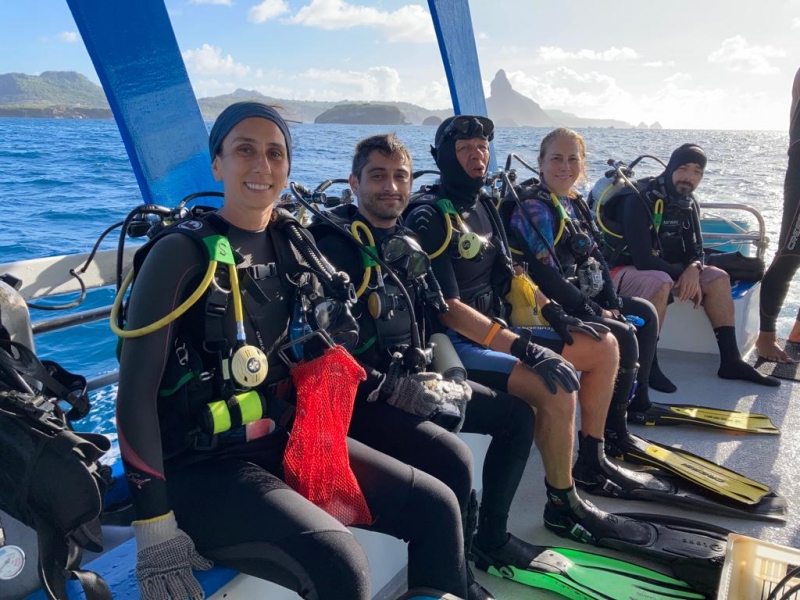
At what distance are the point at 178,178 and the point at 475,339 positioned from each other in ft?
6.66

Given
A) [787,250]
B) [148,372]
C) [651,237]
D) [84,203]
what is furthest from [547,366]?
[84,203]

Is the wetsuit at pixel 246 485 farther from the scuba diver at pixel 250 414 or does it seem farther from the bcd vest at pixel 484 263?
the bcd vest at pixel 484 263

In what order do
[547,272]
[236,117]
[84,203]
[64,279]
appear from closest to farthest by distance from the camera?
[236,117] → [64,279] → [547,272] → [84,203]

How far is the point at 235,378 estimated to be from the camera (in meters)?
1.48

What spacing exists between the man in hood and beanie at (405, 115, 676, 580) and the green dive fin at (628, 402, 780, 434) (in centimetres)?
76

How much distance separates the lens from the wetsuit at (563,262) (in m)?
2.99

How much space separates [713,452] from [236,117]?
2961 millimetres

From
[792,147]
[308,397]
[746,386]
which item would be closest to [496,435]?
[308,397]

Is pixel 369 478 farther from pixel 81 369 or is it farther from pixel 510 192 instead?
pixel 81 369

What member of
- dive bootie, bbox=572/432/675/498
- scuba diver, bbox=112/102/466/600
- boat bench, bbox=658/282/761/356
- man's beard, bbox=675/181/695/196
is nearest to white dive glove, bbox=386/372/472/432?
scuba diver, bbox=112/102/466/600

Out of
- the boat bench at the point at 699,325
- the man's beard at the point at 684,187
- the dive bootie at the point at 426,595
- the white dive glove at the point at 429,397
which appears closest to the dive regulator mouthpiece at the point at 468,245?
the white dive glove at the point at 429,397

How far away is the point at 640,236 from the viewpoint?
4020mm

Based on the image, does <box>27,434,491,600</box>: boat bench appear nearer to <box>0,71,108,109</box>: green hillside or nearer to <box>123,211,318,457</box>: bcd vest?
<box>123,211,318,457</box>: bcd vest

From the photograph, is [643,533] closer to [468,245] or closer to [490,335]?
[490,335]
